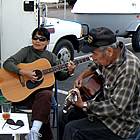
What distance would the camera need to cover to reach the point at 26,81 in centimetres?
434

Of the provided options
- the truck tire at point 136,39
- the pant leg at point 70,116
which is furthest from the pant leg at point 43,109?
the truck tire at point 136,39

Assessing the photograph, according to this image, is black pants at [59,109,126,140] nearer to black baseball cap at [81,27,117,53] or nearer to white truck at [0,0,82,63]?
black baseball cap at [81,27,117,53]

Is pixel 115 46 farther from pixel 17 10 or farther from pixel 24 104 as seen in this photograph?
pixel 17 10

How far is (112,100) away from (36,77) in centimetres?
150

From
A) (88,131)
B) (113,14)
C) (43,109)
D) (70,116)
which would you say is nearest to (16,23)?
(43,109)

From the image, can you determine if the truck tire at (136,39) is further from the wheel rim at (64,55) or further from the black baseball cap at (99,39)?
the black baseball cap at (99,39)

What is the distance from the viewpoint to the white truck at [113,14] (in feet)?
32.1

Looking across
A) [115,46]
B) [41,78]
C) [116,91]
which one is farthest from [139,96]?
[41,78]

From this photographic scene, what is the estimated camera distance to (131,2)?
9.87 m

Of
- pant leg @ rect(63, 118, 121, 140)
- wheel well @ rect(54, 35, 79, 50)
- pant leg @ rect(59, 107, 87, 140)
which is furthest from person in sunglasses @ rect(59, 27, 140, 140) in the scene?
wheel well @ rect(54, 35, 79, 50)

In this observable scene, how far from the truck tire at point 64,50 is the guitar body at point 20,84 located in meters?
2.93

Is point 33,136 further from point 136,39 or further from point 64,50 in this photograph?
point 136,39

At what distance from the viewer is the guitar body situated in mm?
4277

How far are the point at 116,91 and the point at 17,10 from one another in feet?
11.7
